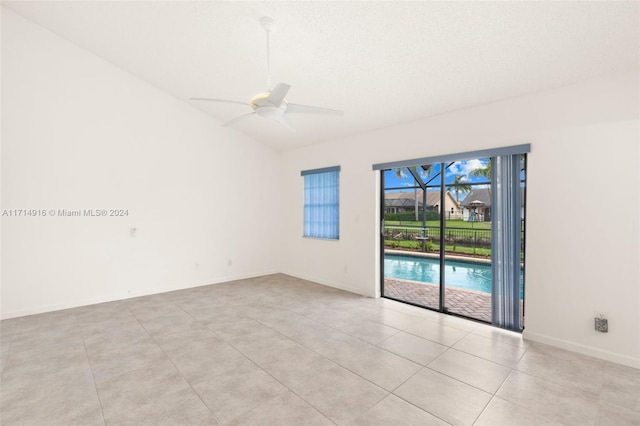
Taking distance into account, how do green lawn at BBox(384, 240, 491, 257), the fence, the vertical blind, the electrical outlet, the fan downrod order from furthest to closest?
green lawn at BBox(384, 240, 491, 257) → the fence → the vertical blind → the fan downrod → the electrical outlet

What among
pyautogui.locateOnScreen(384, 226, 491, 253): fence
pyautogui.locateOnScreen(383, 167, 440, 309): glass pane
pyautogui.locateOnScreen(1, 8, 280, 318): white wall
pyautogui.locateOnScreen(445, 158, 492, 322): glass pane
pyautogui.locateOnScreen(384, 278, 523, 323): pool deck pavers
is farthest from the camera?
pyautogui.locateOnScreen(384, 226, 491, 253): fence

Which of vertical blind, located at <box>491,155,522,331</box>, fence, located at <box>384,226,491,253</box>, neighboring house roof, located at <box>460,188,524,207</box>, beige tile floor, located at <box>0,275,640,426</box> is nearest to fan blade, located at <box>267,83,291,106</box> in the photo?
beige tile floor, located at <box>0,275,640,426</box>

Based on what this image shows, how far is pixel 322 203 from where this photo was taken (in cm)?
561

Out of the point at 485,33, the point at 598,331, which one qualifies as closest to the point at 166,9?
the point at 485,33

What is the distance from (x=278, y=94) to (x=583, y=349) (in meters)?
3.70

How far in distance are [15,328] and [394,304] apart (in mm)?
4753

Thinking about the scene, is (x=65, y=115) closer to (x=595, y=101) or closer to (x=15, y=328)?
(x=15, y=328)

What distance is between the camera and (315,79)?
12.0ft

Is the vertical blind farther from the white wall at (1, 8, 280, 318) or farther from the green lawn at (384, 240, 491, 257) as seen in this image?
the white wall at (1, 8, 280, 318)

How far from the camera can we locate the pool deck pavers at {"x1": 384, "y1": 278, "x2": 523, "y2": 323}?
399 centimetres

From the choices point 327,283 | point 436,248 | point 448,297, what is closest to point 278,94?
point 327,283

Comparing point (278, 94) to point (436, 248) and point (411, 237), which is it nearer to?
point (411, 237)

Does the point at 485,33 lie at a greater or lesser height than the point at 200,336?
greater

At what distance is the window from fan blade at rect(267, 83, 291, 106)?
9.37 feet
